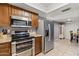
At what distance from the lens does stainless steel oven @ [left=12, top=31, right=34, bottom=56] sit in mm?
2385

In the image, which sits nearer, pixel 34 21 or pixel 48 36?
pixel 34 21

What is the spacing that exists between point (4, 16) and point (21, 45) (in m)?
0.92

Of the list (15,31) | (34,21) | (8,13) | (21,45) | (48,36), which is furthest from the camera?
(48,36)

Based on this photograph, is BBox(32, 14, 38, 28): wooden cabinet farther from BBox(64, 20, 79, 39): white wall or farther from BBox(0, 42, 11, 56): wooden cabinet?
BBox(0, 42, 11, 56): wooden cabinet

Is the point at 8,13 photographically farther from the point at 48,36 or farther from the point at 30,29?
the point at 48,36

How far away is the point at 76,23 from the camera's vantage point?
261 centimetres

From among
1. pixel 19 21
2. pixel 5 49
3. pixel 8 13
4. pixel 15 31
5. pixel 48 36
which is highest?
pixel 8 13

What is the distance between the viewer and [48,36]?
3740mm

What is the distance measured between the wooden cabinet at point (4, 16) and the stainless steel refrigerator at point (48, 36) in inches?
60.6

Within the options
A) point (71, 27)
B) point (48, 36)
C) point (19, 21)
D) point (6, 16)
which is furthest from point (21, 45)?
point (71, 27)

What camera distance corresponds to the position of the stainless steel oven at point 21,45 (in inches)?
93.9

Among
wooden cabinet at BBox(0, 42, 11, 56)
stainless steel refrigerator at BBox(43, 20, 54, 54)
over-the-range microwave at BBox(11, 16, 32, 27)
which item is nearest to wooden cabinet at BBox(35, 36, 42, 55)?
stainless steel refrigerator at BBox(43, 20, 54, 54)

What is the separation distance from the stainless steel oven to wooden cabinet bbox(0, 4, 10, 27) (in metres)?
0.44

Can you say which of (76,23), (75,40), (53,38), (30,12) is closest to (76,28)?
(76,23)
